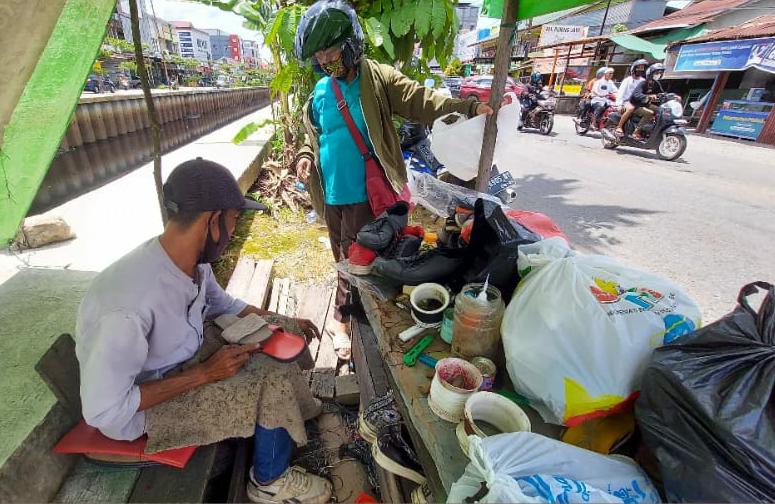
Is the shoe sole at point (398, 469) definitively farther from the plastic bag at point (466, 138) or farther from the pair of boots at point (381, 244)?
the plastic bag at point (466, 138)

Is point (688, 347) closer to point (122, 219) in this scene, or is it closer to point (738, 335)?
point (738, 335)

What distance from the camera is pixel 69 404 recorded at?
1510 millimetres

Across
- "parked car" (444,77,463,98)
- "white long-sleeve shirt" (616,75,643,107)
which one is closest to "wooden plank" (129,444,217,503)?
"parked car" (444,77,463,98)

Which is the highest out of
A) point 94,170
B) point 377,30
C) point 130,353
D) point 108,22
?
point 377,30

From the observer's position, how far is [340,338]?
295 centimetres

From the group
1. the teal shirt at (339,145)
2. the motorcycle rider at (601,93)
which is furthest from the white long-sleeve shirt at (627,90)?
the teal shirt at (339,145)

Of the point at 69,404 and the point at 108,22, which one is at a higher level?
the point at 108,22

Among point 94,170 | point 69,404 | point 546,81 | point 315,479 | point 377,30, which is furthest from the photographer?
point 546,81

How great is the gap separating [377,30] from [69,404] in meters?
2.84

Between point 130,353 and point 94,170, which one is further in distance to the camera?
point 94,170

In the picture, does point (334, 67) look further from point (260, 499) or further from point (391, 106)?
point (260, 499)

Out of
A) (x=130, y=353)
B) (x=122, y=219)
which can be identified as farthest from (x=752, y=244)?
(x=122, y=219)

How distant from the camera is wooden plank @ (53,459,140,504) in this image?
1.38 m

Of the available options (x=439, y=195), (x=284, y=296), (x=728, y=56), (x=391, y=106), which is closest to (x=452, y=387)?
(x=439, y=195)
